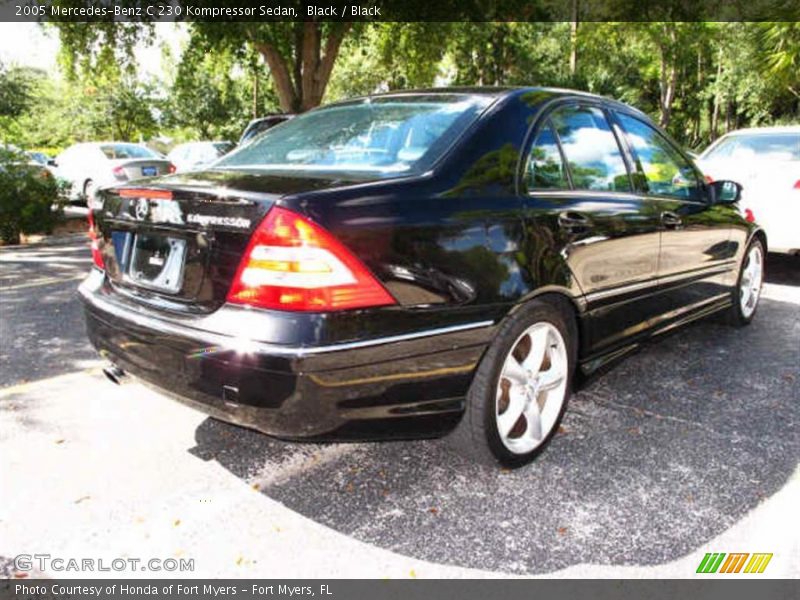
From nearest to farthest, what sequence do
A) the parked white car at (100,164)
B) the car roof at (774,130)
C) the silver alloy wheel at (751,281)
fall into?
the silver alloy wheel at (751,281)
the car roof at (774,130)
the parked white car at (100,164)

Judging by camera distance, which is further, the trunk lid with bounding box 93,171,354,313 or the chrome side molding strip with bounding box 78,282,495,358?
the trunk lid with bounding box 93,171,354,313

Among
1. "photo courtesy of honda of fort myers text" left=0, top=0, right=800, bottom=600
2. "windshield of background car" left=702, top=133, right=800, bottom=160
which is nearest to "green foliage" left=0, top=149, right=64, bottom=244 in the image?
"photo courtesy of honda of fort myers text" left=0, top=0, right=800, bottom=600

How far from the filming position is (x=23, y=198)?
934 centimetres

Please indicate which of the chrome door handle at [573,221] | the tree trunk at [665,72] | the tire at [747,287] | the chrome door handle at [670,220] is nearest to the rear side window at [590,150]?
the chrome door handle at [573,221]

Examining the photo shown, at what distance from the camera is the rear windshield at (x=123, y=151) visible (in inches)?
569

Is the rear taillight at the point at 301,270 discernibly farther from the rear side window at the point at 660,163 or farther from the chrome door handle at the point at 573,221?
the rear side window at the point at 660,163

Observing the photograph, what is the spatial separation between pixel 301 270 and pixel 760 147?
6.60 meters

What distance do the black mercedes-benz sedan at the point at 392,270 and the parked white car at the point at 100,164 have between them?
11.0 m

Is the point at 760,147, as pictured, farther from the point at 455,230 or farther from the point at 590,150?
the point at 455,230

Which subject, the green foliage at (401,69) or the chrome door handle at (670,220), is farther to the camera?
the green foliage at (401,69)

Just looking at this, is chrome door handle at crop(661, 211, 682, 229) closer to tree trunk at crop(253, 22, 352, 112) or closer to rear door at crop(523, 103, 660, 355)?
rear door at crop(523, 103, 660, 355)

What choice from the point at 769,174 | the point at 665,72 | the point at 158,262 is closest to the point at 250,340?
the point at 158,262

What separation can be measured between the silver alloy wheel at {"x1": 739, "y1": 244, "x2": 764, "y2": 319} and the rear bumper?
339cm

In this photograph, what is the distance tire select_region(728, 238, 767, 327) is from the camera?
16.3ft
